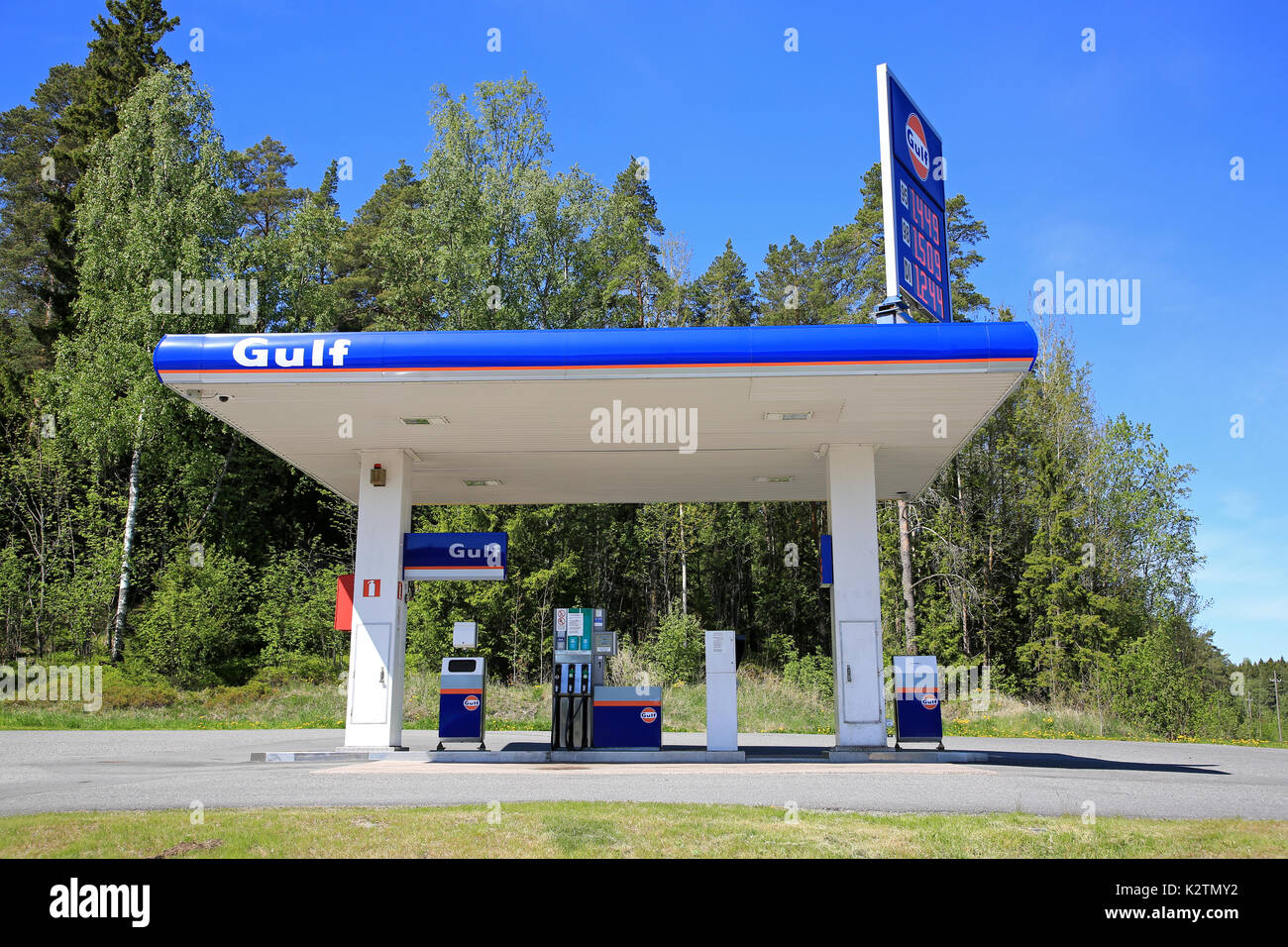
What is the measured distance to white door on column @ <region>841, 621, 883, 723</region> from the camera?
12828 millimetres

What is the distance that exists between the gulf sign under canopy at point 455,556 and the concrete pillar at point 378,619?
21 cm

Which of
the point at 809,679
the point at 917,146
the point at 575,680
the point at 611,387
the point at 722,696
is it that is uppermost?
the point at 917,146

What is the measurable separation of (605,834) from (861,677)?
760cm

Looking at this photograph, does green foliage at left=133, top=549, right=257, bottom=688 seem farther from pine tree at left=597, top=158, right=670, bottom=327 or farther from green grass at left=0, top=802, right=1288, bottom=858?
green grass at left=0, top=802, right=1288, bottom=858

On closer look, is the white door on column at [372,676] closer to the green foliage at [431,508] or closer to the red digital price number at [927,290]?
the red digital price number at [927,290]

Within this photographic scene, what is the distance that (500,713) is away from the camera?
2208 centimetres

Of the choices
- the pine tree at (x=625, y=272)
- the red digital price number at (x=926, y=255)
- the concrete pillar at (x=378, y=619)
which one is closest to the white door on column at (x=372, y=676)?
the concrete pillar at (x=378, y=619)

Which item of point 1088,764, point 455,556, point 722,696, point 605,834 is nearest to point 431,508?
point 455,556

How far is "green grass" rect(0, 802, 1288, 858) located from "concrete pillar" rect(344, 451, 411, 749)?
6.27m

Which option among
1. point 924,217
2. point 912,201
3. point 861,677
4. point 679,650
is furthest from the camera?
point 679,650

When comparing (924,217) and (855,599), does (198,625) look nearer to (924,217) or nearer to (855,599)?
(855,599)

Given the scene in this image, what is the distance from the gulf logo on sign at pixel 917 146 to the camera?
13956 millimetres

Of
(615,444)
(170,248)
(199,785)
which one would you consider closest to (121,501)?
(170,248)
